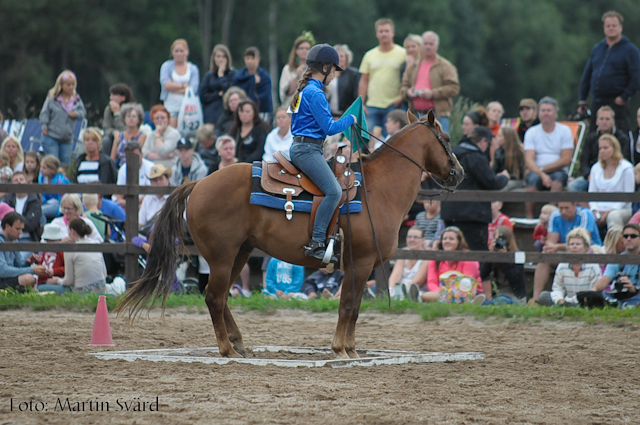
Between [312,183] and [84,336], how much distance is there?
304 cm

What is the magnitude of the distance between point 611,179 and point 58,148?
950 centimetres

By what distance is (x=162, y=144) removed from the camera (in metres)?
13.7

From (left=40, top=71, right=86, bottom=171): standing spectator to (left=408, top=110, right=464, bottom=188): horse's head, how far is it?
27.7ft

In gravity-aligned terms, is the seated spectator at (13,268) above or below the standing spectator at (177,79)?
below

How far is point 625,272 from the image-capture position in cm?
1062

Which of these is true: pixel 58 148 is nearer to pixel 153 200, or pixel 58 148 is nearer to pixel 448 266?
pixel 153 200

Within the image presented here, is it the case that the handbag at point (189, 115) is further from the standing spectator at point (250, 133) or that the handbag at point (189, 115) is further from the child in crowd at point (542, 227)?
the child in crowd at point (542, 227)

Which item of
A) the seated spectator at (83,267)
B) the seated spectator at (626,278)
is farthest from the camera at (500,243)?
the seated spectator at (83,267)

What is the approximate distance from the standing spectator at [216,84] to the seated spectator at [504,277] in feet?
19.6

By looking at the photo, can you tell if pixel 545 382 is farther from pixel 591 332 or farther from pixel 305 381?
pixel 591 332

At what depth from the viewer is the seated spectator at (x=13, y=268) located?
11.6 meters

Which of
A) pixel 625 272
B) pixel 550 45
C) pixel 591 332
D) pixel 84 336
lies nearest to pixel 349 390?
pixel 84 336

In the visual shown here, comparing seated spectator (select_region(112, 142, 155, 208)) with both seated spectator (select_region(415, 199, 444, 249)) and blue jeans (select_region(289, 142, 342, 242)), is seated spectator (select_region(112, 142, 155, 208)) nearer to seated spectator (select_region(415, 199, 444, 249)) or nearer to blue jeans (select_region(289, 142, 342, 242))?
seated spectator (select_region(415, 199, 444, 249))

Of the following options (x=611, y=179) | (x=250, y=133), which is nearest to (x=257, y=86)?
(x=250, y=133)
